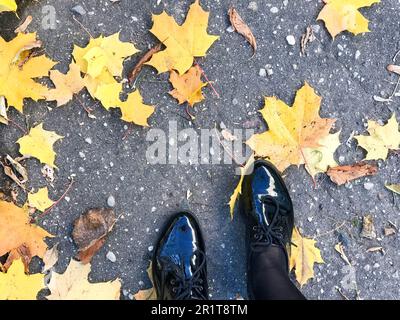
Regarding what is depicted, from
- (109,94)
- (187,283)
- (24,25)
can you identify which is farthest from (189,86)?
(187,283)

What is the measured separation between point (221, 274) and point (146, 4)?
1.21 meters

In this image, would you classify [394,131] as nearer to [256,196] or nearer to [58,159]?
[256,196]

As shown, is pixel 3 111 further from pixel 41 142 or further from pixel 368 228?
pixel 368 228

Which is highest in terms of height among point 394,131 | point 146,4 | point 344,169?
point 146,4

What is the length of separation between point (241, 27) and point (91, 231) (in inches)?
42.9

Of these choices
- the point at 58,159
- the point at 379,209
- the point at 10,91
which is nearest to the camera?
the point at 10,91

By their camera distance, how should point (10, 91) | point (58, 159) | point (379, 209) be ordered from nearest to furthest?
point (10, 91)
point (58, 159)
point (379, 209)

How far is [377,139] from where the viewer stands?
2354 millimetres

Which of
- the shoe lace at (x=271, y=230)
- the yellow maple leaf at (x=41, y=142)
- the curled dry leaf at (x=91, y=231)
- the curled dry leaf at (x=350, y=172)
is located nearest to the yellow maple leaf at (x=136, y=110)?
the yellow maple leaf at (x=41, y=142)

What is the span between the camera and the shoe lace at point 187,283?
2.16m

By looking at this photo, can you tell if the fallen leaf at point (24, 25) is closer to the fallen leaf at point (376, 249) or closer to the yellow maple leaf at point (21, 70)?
the yellow maple leaf at point (21, 70)

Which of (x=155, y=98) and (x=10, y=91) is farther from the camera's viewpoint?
(x=155, y=98)

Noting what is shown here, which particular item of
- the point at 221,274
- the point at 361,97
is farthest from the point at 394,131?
the point at 221,274
